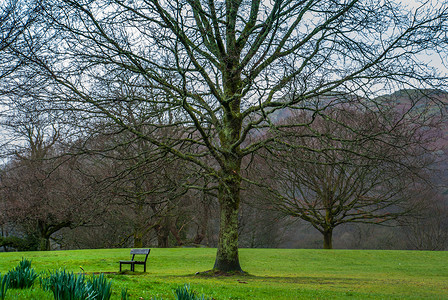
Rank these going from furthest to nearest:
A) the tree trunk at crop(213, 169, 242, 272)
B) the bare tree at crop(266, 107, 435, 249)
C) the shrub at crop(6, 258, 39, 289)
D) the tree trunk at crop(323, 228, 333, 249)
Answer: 1. the tree trunk at crop(323, 228, 333, 249)
2. the tree trunk at crop(213, 169, 242, 272)
3. the bare tree at crop(266, 107, 435, 249)
4. the shrub at crop(6, 258, 39, 289)

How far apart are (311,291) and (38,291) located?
5679mm

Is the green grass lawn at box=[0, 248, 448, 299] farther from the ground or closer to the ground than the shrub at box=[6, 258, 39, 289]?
closer to the ground

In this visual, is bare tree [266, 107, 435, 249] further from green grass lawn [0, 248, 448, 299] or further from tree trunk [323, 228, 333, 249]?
green grass lawn [0, 248, 448, 299]

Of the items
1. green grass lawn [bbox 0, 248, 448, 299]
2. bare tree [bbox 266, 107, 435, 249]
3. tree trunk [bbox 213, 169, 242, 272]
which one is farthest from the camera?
tree trunk [bbox 213, 169, 242, 272]

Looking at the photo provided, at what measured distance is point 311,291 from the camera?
846 centimetres

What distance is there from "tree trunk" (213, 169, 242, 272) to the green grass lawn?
2.62 ft

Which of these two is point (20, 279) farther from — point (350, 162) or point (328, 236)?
point (328, 236)

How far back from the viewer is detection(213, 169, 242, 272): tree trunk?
471 inches

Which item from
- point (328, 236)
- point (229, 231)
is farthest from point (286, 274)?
point (328, 236)

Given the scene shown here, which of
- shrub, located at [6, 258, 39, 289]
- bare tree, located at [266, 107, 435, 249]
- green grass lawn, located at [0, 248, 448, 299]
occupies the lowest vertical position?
green grass lawn, located at [0, 248, 448, 299]

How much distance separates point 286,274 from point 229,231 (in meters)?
3.07

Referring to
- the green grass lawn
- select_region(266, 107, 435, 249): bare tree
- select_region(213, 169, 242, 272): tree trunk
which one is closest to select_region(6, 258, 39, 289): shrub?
the green grass lawn

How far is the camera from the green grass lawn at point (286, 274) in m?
7.71

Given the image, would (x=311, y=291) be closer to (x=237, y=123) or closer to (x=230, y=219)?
(x=230, y=219)
